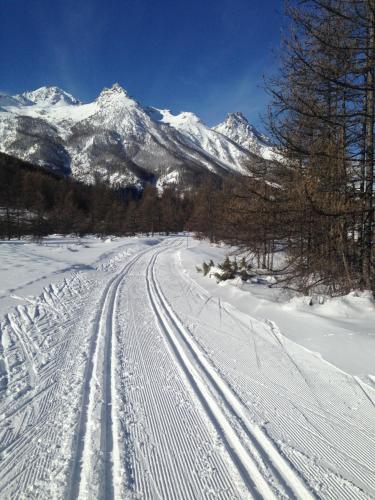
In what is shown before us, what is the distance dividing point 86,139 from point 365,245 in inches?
8762

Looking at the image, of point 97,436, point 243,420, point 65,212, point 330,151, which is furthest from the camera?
point 65,212

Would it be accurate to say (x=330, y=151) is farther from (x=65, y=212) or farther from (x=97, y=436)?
(x=65, y=212)

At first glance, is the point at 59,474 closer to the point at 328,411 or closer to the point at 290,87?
the point at 328,411

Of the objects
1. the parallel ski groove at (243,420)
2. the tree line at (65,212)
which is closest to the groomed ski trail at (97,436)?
the parallel ski groove at (243,420)

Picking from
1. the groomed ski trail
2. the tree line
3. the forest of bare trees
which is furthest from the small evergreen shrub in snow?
the tree line

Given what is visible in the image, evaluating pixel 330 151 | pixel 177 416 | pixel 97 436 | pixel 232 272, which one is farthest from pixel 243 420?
pixel 232 272

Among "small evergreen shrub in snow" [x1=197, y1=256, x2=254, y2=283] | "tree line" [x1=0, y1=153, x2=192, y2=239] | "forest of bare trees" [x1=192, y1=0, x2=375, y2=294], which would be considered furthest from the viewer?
"tree line" [x1=0, y1=153, x2=192, y2=239]

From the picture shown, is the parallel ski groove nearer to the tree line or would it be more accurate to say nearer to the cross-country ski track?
the cross-country ski track

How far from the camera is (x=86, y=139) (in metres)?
199

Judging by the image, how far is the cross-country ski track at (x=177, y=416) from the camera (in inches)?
90.7

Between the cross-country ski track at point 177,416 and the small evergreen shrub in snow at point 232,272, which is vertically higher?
the small evergreen shrub in snow at point 232,272

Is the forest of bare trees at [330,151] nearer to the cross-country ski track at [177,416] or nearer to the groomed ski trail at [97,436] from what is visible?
the cross-country ski track at [177,416]

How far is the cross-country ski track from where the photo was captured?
2305 mm

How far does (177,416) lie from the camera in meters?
3.15
